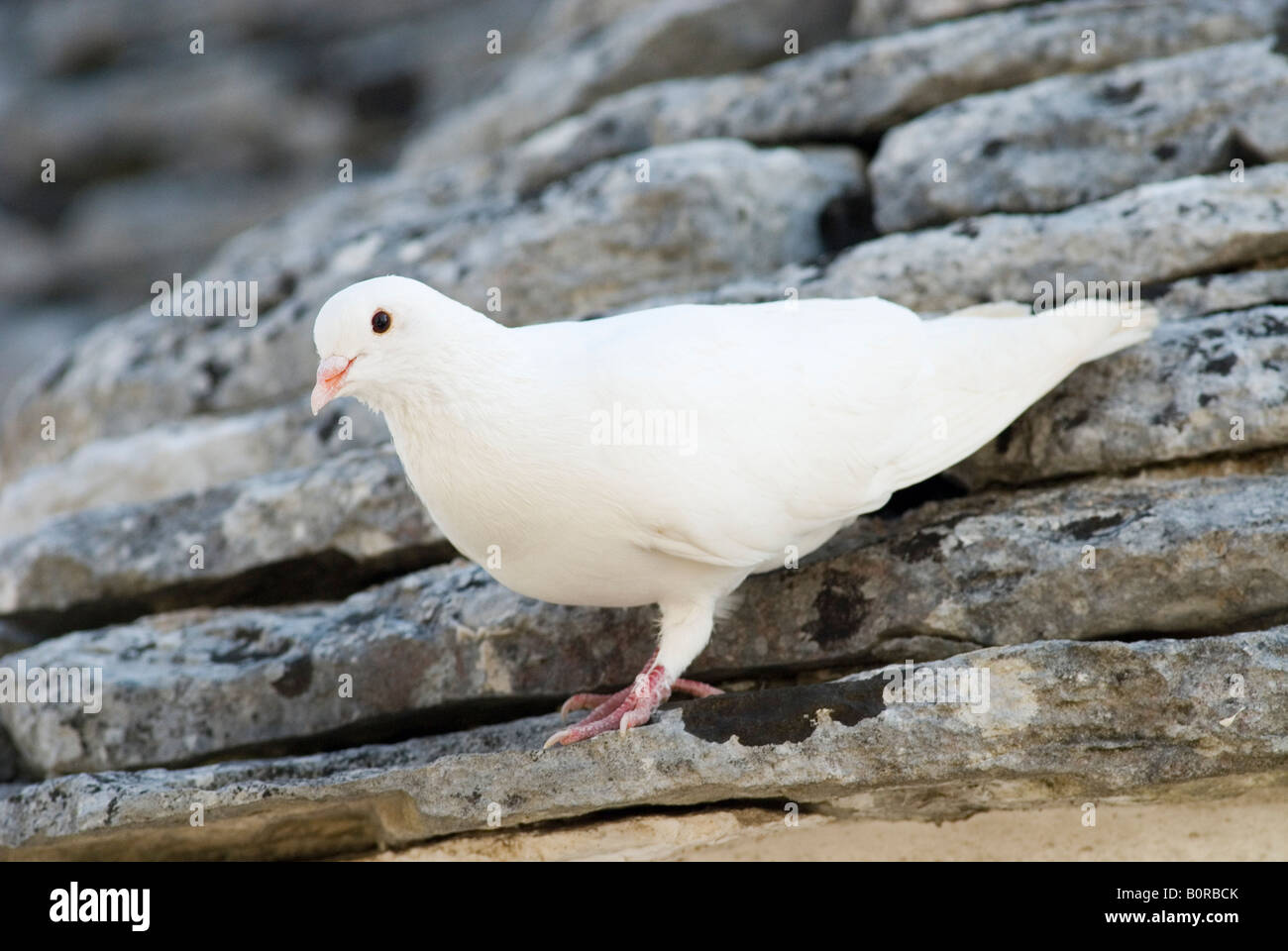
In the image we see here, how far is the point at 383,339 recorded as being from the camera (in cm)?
422

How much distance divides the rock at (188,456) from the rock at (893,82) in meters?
1.79

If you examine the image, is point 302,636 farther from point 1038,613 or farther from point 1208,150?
point 1208,150

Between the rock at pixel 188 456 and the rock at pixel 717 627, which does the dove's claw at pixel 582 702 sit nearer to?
the rock at pixel 717 627

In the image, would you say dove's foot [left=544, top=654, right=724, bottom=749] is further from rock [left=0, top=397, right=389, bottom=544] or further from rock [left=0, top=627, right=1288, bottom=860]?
rock [left=0, top=397, right=389, bottom=544]

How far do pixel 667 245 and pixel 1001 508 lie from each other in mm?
2169

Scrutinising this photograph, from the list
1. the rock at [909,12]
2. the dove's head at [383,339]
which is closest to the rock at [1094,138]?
the rock at [909,12]

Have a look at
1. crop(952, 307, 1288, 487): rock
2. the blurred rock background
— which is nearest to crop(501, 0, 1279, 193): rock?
the blurred rock background

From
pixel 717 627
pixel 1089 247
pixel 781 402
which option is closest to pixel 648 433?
pixel 781 402

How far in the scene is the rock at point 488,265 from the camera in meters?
6.25

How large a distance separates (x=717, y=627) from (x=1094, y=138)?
2839mm

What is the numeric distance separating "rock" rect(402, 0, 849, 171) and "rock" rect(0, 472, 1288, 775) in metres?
3.87

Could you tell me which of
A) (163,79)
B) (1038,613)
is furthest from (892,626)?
(163,79)

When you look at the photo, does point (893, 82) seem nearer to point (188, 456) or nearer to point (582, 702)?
point (582, 702)

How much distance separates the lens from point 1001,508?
4.80m
